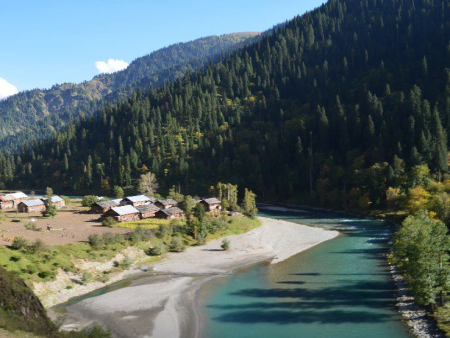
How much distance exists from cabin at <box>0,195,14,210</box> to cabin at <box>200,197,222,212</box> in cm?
7632

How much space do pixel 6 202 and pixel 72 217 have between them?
4646 cm

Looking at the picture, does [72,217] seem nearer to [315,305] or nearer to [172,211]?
[172,211]

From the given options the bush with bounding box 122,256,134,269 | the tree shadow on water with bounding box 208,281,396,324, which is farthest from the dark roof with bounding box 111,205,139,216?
the tree shadow on water with bounding box 208,281,396,324

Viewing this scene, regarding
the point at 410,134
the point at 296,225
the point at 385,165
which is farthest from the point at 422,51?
the point at 296,225

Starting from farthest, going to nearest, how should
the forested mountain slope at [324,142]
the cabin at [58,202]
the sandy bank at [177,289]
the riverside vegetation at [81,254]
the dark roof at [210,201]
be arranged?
the cabin at [58,202] < the forested mountain slope at [324,142] < the dark roof at [210,201] < the sandy bank at [177,289] < the riverside vegetation at [81,254]

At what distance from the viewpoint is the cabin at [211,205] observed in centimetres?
10200

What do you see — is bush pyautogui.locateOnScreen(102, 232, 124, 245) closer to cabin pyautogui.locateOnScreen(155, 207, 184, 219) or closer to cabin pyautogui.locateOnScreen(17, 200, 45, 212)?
cabin pyautogui.locateOnScreen(155, 207, 184, 219)

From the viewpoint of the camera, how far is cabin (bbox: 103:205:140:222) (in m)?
88.8

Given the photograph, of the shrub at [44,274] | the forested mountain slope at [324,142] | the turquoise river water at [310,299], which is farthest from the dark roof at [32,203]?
the turquoise river water at [310,299]

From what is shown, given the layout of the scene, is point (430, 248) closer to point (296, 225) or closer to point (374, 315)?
point (374, 315)

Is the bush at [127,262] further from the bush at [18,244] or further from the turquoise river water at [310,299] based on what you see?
the turquoise river water at [310,299]

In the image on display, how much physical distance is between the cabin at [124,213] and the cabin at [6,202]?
58.5 metres

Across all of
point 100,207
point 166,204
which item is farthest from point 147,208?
point 100,207

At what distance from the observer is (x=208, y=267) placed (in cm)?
5934
